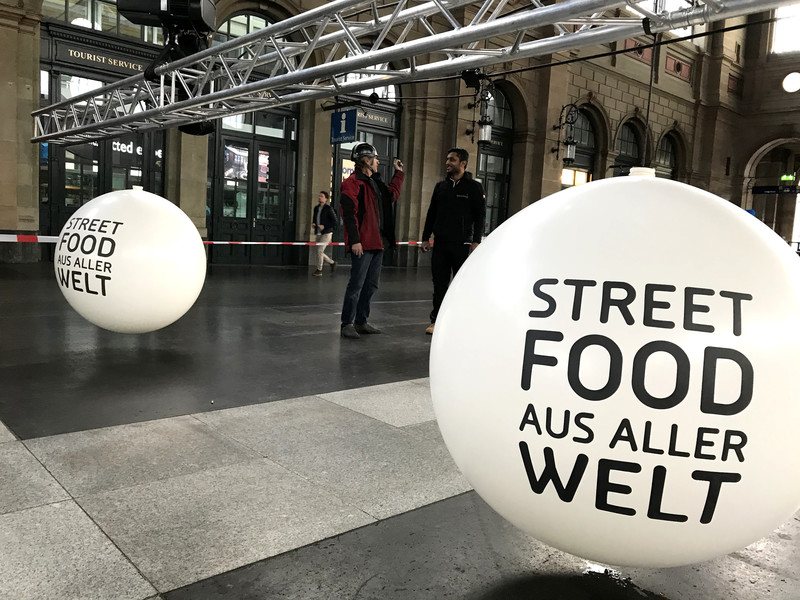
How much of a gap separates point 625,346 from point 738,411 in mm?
378

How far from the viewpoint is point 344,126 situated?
18.2 m

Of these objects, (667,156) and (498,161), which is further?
(667,156)

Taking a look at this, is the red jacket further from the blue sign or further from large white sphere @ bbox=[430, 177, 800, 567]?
the blue sign

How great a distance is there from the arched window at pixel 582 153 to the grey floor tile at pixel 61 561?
2518cm

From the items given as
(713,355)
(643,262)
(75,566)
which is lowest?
(75,566)

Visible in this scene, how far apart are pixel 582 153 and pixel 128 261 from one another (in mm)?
24368

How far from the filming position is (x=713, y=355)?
194 centimetres

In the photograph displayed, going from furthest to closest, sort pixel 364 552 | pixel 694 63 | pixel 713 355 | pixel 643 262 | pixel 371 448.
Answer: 1. pixel 694 63
2. pixel 371 448
3. pixel 364 552
4. pixel 643 262
5. pixel 713 355

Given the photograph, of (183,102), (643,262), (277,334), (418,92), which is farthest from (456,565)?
(418,92)

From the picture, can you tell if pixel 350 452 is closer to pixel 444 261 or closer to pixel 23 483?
pixel 23 483

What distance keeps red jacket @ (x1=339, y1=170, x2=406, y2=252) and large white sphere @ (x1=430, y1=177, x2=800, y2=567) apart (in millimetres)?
5131

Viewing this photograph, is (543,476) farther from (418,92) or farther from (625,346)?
(418,92)

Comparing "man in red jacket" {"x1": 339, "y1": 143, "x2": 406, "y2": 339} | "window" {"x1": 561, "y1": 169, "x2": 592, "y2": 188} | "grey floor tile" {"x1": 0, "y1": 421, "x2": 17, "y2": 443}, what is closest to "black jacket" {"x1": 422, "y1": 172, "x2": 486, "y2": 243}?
"man in red jacket" {"x1": 339, "y1": 143, "x2": 406, "y2": 339}

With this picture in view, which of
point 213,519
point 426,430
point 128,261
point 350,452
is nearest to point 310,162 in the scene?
point 128,261
